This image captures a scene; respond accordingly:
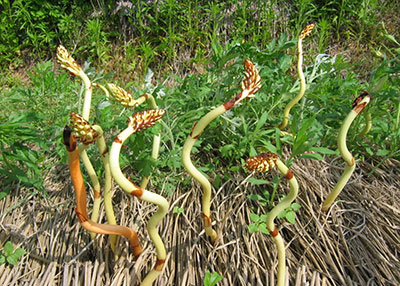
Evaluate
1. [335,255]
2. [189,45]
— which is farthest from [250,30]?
[335,255]

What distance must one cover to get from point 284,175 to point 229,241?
49 cm

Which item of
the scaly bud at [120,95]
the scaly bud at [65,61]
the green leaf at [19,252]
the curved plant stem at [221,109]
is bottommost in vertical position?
the green leaf at [19,252]

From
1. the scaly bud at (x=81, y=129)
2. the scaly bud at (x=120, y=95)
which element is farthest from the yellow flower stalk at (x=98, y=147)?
the scaly bud at (x=120, y=95)

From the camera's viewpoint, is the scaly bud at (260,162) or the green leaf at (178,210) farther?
the green leaf at (178,210)

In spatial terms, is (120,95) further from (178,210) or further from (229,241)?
(229,241)

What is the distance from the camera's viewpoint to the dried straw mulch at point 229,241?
1.28 metres

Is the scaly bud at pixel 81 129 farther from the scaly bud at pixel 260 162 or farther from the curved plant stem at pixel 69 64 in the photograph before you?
the scaly bud at pixel 260 162

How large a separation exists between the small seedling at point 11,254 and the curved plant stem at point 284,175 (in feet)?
3.33

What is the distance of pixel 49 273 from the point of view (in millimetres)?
1289

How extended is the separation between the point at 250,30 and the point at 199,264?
233 centimetres

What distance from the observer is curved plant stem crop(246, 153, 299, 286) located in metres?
0.93

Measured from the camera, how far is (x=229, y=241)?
1.37 metres

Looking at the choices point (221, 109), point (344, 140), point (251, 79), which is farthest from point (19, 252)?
point (344, 140)

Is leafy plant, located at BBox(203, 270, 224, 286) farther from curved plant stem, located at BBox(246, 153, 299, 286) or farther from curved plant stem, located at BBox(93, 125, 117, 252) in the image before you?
curved plant stem, located at BBox(93, 125, 117, 252)
